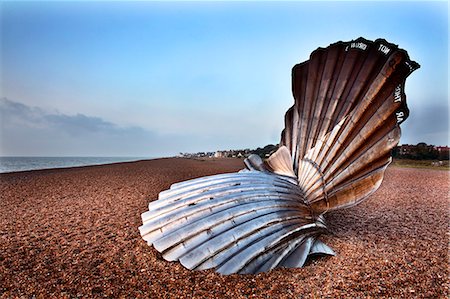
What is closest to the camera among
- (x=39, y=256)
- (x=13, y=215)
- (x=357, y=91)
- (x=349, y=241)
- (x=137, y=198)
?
(x=39, y=256)

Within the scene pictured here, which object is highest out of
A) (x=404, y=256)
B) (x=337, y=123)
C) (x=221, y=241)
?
(x=337, y=123)

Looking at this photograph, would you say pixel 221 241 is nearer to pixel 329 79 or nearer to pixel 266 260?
pixel 266 260

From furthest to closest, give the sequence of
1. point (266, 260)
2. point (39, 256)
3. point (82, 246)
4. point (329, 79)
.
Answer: point (329, 79), point (82, 246), point (39, 256), point (266, 260)

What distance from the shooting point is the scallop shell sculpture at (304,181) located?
133 inches

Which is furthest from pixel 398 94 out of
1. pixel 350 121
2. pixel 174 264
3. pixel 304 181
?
pixel 174 264

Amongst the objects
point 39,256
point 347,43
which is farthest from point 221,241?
point 347,43

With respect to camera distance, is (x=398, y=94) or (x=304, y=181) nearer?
(x=398, y=94)

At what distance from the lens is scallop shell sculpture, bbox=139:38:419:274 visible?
11.1ft

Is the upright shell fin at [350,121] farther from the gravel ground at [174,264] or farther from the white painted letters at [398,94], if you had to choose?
the gravel ground at [174,264]

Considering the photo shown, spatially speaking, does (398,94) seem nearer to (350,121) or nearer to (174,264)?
(350,121)

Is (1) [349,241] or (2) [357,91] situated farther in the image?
(2) [357,91]

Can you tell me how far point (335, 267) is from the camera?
11.0 ft

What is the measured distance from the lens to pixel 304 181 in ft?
15.1

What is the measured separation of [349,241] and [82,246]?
372 cm
